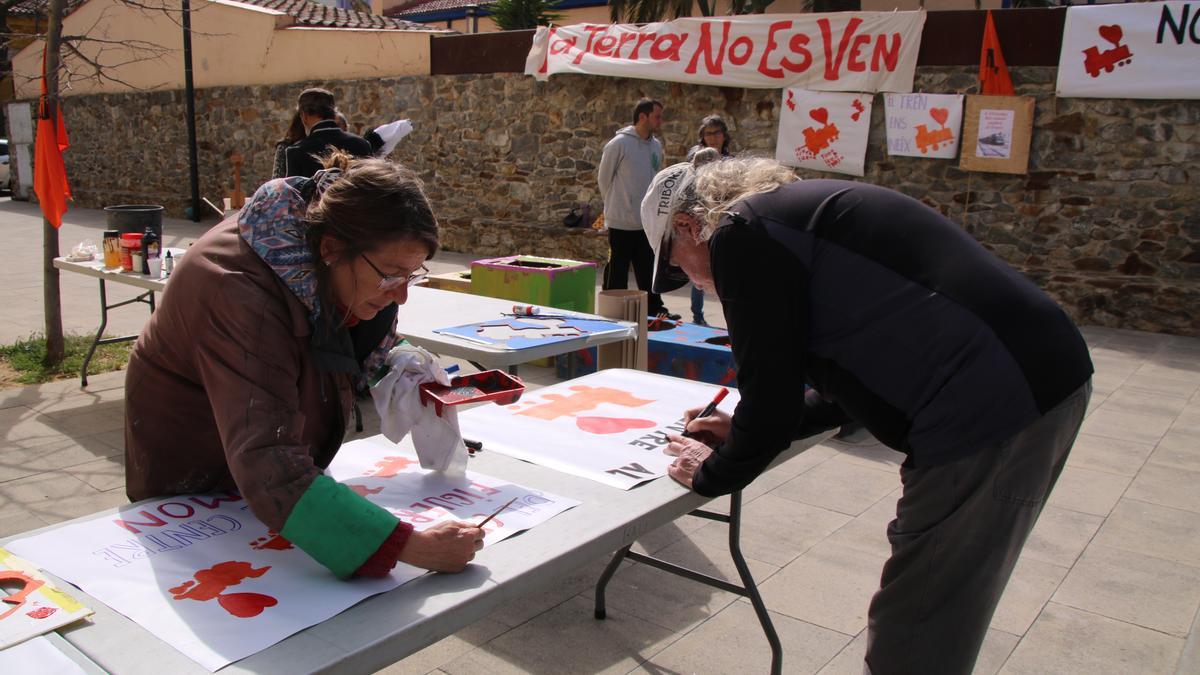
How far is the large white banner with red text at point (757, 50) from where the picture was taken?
8102 mm

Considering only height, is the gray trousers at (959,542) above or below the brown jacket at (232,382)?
below

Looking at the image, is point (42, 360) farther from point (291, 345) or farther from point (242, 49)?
point (242, 49)

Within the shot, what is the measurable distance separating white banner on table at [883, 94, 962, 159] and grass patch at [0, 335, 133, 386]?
6579mm

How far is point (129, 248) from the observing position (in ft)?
16.6

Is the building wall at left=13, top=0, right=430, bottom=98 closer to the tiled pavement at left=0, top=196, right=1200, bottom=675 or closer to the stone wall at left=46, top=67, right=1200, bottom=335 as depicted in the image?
the stone wall at left=46, top=67, right=1200, bottom=335

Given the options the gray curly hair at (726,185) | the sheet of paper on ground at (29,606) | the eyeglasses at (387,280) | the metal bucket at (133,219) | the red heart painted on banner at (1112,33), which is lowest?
the sheet of paper on ground at (29,606)

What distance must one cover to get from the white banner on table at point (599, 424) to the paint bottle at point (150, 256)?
10.9ft

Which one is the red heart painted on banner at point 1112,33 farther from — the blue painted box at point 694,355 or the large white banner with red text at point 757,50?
the blue painted box at point 694,355

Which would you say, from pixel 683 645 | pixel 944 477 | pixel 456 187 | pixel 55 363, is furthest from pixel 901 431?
pixel 456 187

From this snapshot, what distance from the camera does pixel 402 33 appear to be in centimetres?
1159

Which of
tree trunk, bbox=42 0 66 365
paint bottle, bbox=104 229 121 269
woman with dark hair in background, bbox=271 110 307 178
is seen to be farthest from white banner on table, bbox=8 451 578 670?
tree trunk, bbox=42 0 66 365

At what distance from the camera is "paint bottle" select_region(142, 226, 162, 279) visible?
5.00 m

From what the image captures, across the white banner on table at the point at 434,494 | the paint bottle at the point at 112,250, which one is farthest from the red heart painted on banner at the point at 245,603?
the paint bottle at the point at 112,250

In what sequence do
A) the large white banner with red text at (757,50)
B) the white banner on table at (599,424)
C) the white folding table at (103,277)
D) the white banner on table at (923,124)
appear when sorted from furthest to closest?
the large white banner with red text at (757,50) → the white banner on table at (923,124) → the white folding table at (103,277) → the white banner on table at (599,424)
